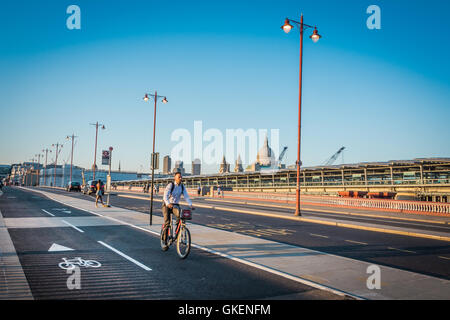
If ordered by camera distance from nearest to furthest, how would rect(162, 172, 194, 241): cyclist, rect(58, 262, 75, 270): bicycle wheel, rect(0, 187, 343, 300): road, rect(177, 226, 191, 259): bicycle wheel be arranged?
rect(0, 187, 343, 300): road < rect(58, 262, 75, 270): bicycle wheel < rect(177, 226, 191, 259): bicycle wheel < rect(162, 172, 194, 241): cyclist

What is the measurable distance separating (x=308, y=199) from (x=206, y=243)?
27848 millimetres

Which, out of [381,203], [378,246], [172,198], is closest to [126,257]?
[172,198]

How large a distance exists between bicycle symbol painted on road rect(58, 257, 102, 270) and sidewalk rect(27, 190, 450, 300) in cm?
301

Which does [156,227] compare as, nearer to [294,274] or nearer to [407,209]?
[294,274]

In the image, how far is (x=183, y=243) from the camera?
8.10 m

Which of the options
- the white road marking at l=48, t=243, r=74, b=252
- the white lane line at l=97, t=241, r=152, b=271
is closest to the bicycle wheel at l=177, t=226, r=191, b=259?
the white lane line at l=97, t=241, r=152, b=271

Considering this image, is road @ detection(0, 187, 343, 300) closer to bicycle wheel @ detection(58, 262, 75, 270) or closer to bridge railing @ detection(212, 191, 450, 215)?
bicycle wheel @ detection(58, 262, 75, 270)

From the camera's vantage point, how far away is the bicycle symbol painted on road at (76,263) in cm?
715

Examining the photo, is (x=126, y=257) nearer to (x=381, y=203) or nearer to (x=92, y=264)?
(x=92, y=264)

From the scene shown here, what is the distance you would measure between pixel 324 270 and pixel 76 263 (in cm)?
554

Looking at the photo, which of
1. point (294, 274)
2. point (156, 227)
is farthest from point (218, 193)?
point (294, 274)

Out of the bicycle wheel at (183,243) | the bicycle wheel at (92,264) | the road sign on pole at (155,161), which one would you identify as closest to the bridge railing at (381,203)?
the road sign on pole at (155,161)

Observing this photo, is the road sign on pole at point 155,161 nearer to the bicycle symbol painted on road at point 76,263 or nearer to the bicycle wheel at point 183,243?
the bicycle wheel at point 183,243

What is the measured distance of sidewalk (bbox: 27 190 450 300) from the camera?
18.4 feet
